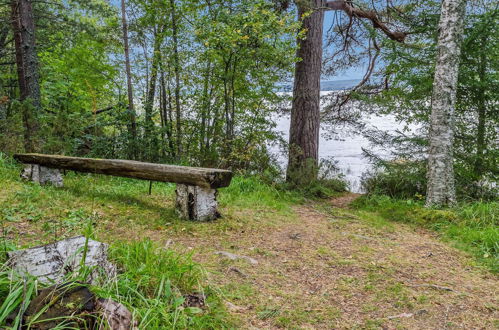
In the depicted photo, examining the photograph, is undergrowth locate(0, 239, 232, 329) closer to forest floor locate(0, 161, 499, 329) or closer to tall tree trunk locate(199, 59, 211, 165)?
forest floor locate(0, 161, 499, 329)

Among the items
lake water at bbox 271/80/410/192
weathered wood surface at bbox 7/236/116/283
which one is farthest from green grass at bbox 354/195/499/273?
weathered wood surface at bbox 7/236/116/283

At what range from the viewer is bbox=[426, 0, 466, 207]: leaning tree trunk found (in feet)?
15.6

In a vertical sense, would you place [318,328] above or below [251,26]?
below

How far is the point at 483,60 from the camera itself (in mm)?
5316

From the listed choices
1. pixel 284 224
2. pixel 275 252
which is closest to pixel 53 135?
pixel 284 224

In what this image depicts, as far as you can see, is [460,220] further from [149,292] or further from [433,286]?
[149,292]

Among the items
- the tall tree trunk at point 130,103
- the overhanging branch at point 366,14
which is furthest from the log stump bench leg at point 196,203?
the overhanging branch at point 366,14

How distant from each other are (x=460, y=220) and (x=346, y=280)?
2668 millimetres

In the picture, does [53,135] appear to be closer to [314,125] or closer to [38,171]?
[38,171]

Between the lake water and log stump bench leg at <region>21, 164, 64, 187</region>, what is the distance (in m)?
4.37

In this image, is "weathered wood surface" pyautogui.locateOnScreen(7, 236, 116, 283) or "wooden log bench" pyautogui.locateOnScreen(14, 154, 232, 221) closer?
"weathered wood surface" pyautogui.locateOnScreen(7, 236, 116, 283)

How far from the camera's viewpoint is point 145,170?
407 cm

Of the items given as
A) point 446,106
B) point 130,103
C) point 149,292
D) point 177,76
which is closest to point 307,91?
point 177,76

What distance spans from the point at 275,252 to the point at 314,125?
4.85 meters
